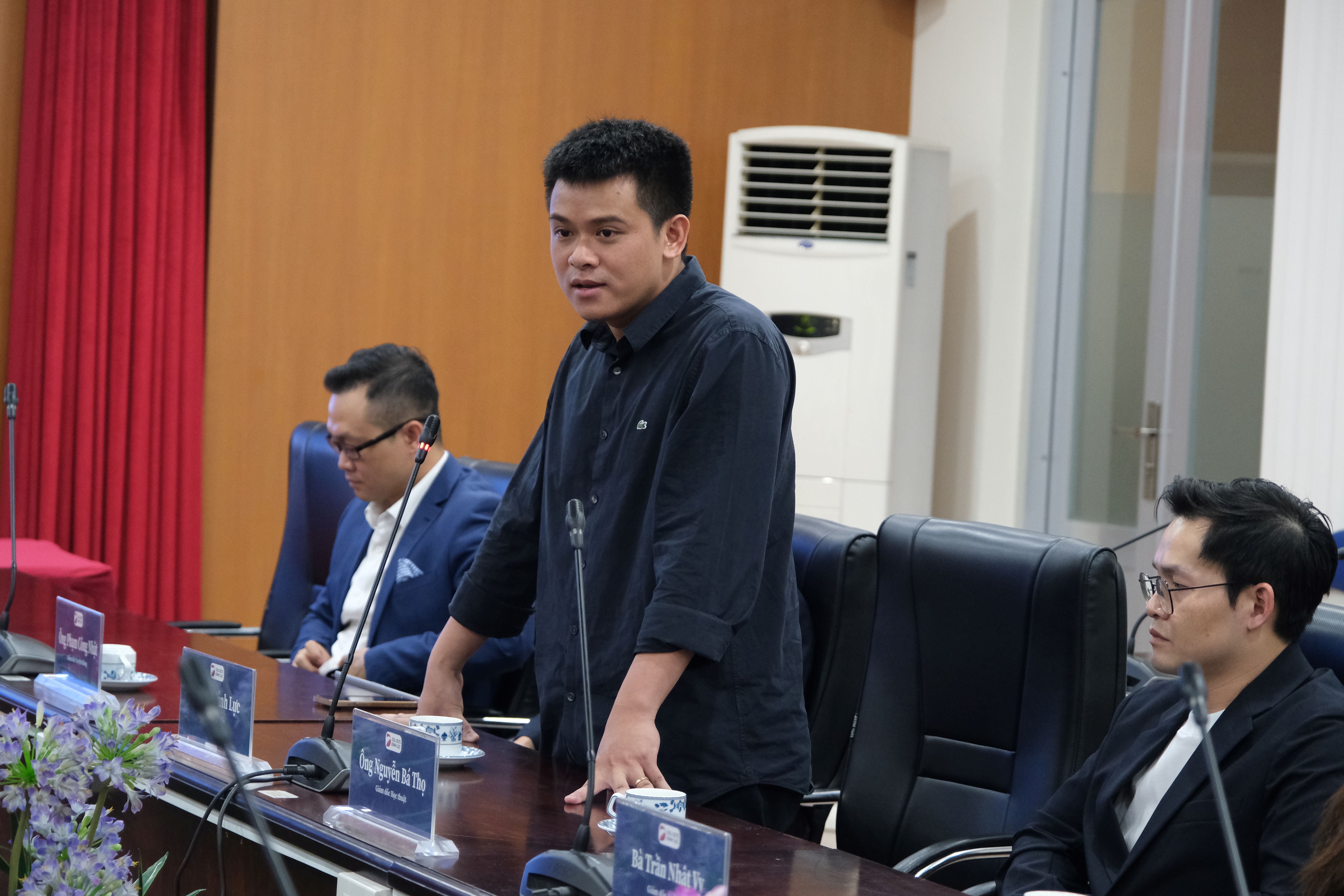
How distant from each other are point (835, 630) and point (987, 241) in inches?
116

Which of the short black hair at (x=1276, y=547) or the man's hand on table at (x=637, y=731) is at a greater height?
the short black hair at (x=1276, y=547)

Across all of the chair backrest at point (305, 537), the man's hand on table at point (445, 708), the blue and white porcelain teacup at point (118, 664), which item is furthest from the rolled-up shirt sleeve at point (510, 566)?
the chair backrest at point (305, 537)

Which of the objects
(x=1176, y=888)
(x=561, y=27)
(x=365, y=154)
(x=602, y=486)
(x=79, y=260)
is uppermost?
(x=561, y=27)

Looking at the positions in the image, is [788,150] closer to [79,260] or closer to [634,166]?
[79,260]

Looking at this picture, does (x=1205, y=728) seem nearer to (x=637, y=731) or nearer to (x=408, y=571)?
(x=637, y=731)

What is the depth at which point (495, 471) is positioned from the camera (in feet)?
9.82

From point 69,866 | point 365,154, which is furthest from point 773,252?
point 69,866

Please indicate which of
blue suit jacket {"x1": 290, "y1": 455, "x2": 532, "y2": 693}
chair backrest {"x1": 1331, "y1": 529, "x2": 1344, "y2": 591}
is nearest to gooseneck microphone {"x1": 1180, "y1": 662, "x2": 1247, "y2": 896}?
blue suit jacket {"x1": 290, "y1": 455, "x2": 532, "y2": 693}

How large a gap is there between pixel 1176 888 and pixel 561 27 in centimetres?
383

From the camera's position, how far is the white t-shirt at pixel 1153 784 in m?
1.62

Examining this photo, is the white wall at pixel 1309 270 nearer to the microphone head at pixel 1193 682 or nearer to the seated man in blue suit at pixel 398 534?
the seated man in blue suit at pixel 398 534

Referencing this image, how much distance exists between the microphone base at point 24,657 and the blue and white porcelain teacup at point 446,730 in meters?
0.70

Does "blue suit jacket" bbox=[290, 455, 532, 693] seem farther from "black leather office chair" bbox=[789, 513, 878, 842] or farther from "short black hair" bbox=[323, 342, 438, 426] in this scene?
"black leather office chair" bbox=[789, 513, 878, 842]

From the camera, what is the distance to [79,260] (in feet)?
13.7
